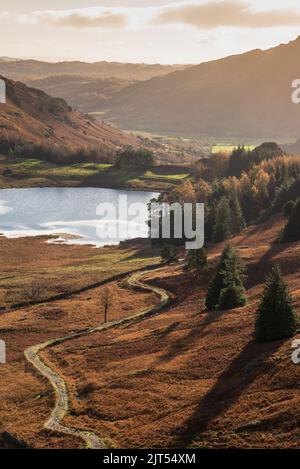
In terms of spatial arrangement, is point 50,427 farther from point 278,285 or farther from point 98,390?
point 278,285

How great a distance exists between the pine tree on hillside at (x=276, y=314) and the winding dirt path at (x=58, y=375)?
20.1 meters

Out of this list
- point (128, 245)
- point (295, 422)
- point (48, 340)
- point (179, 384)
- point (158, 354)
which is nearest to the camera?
point (295, 422)


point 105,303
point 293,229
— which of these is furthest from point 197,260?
point 293,229

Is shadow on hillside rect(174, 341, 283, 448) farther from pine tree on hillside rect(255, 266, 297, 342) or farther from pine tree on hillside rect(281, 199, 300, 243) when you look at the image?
pine tree on hillside rect(281, 199, 300, 243)

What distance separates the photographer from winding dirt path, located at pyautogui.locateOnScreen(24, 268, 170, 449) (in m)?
49.7

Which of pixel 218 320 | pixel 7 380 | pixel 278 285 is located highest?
pixel 278 285

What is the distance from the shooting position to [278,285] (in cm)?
5959

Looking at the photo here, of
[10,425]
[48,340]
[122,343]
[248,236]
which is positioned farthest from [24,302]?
[248,236]

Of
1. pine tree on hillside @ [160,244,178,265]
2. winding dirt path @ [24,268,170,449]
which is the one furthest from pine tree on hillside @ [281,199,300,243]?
winding dirt path @ [24,268,170,449]

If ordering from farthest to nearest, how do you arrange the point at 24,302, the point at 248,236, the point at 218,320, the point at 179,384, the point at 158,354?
1. the point at 248,236
2. the point at 24,302
3. the point at 218,320
4. the point at 158,354
5. the point at 179,384

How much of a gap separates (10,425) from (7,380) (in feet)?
46.0

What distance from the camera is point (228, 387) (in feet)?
172

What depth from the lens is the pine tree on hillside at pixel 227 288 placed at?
77375mm

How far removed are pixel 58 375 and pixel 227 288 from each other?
2439 cm
